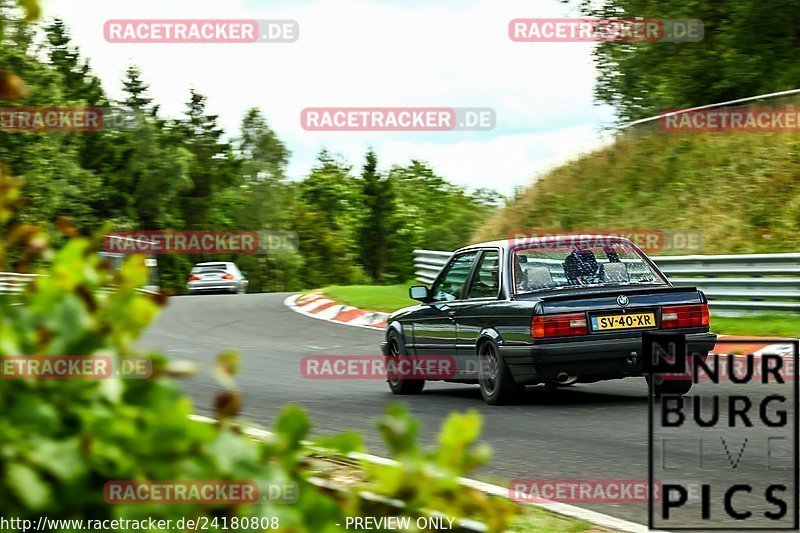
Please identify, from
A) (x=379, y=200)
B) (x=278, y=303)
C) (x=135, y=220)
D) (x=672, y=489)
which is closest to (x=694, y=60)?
(x=278, y=303)

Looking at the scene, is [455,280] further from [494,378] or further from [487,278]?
[494,378]

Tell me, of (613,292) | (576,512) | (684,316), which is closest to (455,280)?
(613,292)

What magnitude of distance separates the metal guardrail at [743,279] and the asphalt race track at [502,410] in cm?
425

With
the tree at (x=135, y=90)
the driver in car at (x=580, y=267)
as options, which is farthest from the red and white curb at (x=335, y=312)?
the tree at (x=135, y=90)

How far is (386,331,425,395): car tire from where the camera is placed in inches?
478

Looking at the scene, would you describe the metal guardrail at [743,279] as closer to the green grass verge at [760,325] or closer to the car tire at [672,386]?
the green grass verge at [760,325]

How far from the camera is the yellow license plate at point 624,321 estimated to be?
997 cm

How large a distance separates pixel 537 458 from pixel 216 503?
572 centimetres

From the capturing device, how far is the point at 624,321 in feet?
32.9

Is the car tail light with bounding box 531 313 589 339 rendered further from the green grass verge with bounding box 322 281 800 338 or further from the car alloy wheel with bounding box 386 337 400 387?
the green grass verge with bounding box 322 281 800 338

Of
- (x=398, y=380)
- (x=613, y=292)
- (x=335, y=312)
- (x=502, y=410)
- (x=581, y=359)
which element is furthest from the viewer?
(x=335, y=312)

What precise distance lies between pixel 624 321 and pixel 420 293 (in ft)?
7.73

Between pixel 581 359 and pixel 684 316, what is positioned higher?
pixel 684 316

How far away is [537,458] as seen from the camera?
24.9 feet
